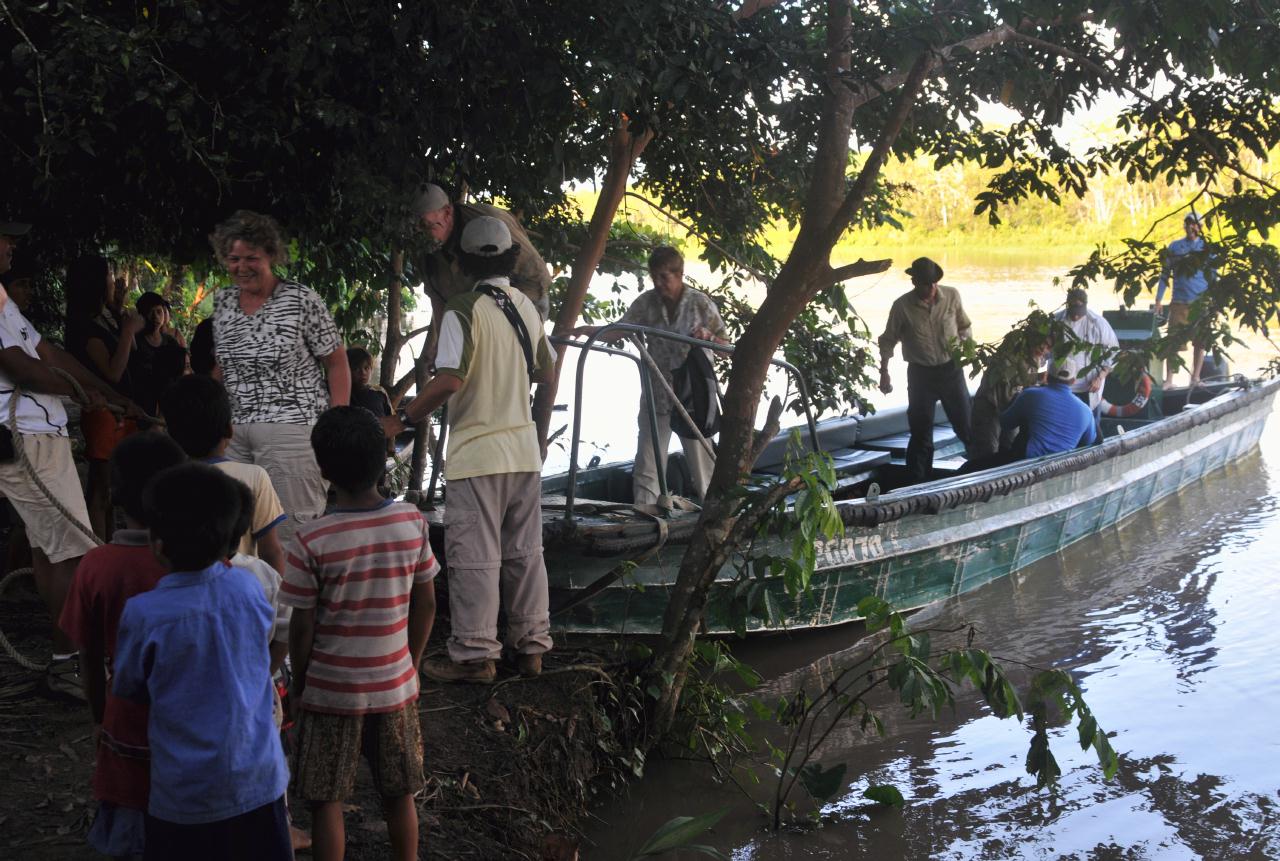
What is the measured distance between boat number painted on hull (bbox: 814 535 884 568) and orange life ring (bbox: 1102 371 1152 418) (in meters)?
4.19

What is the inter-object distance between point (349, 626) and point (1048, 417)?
19.1 feet

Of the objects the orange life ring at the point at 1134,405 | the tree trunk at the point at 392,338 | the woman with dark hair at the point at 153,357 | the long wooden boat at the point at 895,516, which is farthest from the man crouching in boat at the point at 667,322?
the orange life ring at the point at 1134,405

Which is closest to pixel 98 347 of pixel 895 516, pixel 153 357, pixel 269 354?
pixel 153 357

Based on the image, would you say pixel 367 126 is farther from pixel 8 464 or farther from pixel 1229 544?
pixel 1229 544

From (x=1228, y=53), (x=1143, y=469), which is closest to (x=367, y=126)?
(x=1228, y=53)

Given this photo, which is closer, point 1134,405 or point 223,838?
point 223,838

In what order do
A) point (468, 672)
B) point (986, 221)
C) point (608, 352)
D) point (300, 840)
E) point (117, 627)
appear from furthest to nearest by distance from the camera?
point (986, 221), point (608, 352), point (468, 672), point (300, 840), point (117, 627)

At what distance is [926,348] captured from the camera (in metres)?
8.00

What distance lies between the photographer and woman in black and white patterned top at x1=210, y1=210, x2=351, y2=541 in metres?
3.94

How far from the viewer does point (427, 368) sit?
21.5ft

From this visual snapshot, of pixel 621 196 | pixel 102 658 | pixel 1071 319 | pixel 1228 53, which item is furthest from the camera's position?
pixel 1071 319

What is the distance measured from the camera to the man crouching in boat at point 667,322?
617 cm

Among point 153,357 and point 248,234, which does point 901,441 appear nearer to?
point 153,357

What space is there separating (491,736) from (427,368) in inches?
110
